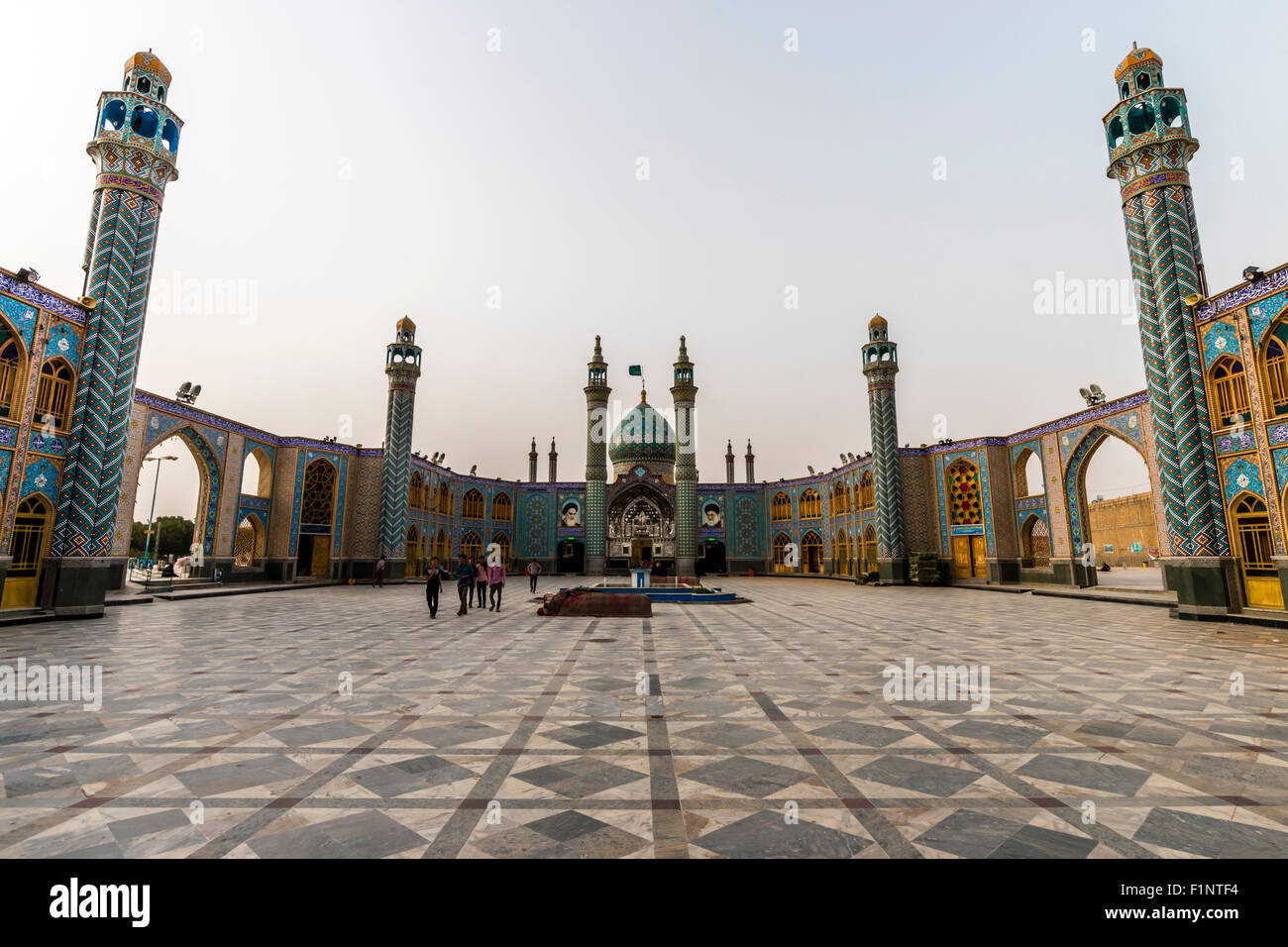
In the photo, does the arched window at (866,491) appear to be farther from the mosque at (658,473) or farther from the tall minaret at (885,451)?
the tall minaret at (885,451)

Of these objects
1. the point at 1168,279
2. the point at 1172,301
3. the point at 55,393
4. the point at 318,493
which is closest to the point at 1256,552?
the point at 1172,301

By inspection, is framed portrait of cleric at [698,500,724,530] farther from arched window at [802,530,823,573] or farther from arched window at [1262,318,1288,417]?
arched window at [1262,318,1288,417]

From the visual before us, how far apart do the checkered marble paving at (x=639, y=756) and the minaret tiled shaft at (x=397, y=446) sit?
15320 mm

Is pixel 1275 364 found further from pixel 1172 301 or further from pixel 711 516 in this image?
pixel 711 516

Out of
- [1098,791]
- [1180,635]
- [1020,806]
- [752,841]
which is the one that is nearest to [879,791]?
[1020,806]

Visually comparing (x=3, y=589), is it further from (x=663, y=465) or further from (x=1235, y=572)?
(x=663, y=465)

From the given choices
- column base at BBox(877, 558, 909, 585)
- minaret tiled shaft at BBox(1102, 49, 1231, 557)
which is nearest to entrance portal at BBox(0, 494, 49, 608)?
minaret tiled shaft at BBox(1102, 49, 1231, 557)

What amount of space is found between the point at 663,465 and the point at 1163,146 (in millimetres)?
25066

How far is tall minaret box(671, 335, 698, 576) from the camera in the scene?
30.1 metres

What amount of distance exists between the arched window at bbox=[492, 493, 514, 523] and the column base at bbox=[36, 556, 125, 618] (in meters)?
20.5

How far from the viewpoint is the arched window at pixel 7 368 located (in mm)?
9898

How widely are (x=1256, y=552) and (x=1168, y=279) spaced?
5.21 m

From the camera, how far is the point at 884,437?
23.0 m

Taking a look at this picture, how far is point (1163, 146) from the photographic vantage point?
452 inches
